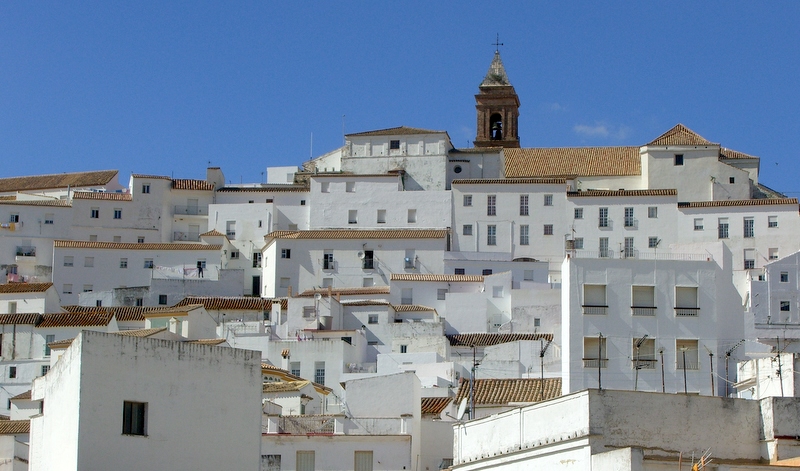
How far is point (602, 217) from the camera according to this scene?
237 feet

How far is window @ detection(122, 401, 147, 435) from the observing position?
83.6ft

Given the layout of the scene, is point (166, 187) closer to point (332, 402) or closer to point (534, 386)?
point (332, 402)

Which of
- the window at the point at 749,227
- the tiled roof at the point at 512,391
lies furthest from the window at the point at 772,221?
the tiled roof at the point at 512,391

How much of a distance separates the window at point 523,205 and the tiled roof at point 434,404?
96.7 ft

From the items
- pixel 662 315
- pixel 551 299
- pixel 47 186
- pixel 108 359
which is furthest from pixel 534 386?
pixel 47 186

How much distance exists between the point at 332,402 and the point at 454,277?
1995cm

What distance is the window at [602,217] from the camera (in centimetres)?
7219

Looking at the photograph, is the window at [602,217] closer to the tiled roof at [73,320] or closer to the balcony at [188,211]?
the balcony at [188,211]

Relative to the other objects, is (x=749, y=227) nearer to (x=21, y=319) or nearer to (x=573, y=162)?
(x=573, y=162)

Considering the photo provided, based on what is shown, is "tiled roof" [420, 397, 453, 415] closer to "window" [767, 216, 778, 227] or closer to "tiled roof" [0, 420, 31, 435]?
"tiled roof" [0, 420, 31, 435]

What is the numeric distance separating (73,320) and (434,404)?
22.9m

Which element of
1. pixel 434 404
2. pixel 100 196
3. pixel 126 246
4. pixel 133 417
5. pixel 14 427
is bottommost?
pixel 14 427

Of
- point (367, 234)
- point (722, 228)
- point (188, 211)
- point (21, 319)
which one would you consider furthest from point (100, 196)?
point (722, 228)

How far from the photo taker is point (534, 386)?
40.4m
